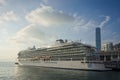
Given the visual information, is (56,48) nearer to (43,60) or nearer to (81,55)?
(43,60)

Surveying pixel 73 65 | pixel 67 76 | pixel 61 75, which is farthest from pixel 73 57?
pixel 67 76

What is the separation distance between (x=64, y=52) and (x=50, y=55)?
43.9ft

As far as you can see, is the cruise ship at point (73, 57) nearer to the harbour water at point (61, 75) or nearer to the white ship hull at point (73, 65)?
the white ship hull at point (73, 65)

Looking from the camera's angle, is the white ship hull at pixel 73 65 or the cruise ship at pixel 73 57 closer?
the white ship hull at pixel 73 65

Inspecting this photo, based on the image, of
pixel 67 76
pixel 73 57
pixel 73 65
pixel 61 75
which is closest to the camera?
pixel 67 76

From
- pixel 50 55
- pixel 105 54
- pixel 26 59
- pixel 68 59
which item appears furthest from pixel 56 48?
pixel 26 59

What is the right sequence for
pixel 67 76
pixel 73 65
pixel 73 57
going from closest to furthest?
pixel 67 76 < pixel 73 65 < pixel 73 57

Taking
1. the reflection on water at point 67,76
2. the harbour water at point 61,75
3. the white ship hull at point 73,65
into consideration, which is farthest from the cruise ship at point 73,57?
the reflection on water at point 67,76

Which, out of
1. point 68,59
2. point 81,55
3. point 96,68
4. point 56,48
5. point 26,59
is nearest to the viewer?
point 96,68

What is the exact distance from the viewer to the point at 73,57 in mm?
97812

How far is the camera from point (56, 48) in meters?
113

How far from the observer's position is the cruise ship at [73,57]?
294 feet

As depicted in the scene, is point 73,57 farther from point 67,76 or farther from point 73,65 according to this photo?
point 67,76

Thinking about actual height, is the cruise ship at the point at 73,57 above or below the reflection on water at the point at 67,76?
above
